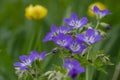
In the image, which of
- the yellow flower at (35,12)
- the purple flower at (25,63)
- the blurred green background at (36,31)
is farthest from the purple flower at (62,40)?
the yellow flower at (35,12)

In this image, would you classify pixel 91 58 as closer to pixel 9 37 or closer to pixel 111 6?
pixel 9 37

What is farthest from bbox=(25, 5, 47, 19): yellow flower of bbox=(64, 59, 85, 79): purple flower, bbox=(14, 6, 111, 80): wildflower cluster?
bbox=(64, 59, 85, 79): purple flower

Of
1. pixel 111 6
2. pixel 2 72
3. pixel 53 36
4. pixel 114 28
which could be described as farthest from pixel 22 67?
pixel 111 6

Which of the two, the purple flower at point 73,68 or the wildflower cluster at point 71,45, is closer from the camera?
the purple flower at point 73,68

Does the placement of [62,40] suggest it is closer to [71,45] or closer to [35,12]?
[71,45]

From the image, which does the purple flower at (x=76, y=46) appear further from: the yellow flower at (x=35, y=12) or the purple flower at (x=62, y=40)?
the yellow flower at (x=35, y=12)

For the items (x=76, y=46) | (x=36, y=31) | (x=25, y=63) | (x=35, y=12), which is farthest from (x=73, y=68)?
(x=35, y=12)
